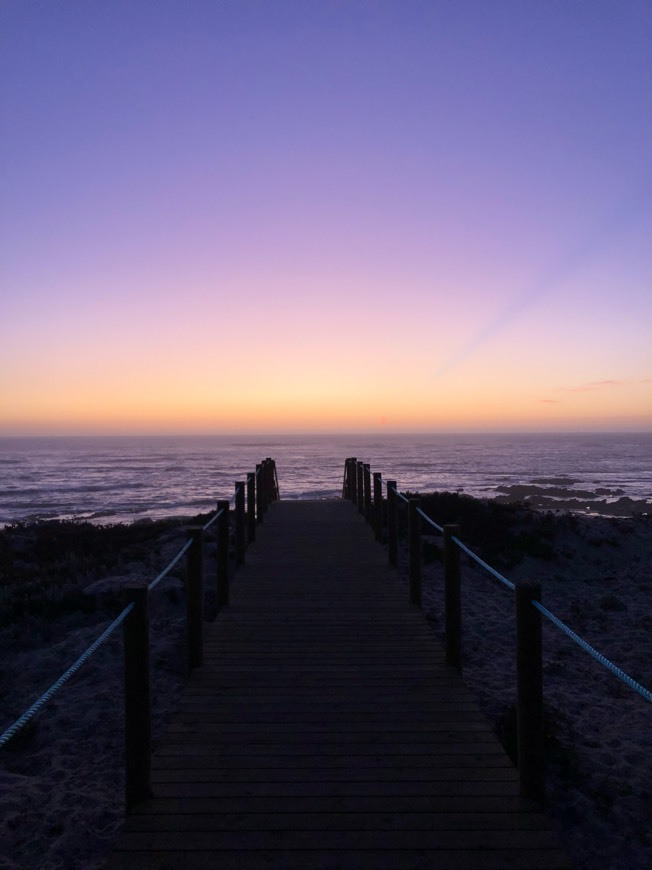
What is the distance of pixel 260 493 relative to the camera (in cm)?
1352

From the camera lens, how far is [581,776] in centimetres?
481

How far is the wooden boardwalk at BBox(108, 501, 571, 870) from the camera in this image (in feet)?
9.75

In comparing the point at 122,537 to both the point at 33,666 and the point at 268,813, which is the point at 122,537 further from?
the point at 268,813

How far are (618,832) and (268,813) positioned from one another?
2.59 m

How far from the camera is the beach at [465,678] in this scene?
4.14 metres

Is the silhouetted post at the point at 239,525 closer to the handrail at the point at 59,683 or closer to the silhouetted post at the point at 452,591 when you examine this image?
the handrail at the point at 59,683

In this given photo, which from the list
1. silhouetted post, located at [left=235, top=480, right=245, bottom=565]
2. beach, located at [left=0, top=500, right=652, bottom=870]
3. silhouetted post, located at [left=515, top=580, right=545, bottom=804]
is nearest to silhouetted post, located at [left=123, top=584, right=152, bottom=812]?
beach, located at [left=0, top=500, right=652, bottom=870]

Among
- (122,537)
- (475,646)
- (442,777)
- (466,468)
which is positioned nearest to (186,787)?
(442,777)

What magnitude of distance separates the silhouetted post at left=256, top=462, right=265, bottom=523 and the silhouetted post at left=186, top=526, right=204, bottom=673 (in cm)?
691

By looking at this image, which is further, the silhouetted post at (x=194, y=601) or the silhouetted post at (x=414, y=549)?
the silhouetted post at (x=414, y=549)

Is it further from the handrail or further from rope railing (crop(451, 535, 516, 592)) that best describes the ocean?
the handrail

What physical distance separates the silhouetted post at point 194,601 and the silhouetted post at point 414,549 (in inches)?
99.9

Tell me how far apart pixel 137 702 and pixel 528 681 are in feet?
7.31

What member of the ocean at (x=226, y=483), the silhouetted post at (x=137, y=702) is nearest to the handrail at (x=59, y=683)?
the silhouetted post at (x=137, y=702)
